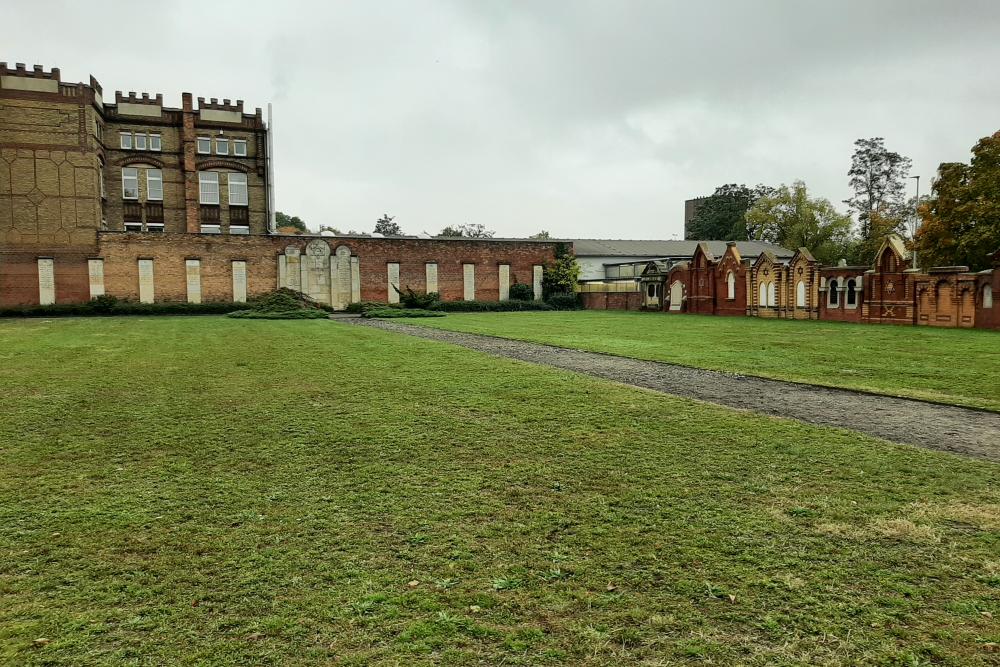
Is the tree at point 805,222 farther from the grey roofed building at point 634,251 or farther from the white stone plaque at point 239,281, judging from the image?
the white stone plaque at point 239,281

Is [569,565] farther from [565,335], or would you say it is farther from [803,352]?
[565,335]

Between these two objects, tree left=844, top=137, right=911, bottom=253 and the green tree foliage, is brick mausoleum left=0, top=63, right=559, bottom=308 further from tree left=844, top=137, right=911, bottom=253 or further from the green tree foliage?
tree left=844, top=137, right=911, bottom=253

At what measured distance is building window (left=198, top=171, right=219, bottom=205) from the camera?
156 ft

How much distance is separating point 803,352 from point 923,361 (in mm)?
2536

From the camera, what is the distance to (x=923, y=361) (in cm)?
1327

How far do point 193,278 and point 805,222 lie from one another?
51.0m

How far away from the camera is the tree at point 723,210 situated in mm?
76750

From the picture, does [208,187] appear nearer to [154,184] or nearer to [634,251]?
[154,184]

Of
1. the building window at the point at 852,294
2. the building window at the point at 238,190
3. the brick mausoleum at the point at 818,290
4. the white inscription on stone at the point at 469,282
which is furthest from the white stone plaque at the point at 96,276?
the building window at the point at 852,294

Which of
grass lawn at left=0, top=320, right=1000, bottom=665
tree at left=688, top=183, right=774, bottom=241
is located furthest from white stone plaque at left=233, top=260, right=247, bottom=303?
tree at left=688, top=183, right=774, bottom=241

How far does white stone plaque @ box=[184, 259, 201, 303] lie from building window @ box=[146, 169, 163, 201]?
8.93 metres

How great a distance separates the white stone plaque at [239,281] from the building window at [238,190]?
8.36 metres

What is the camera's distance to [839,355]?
1462cm

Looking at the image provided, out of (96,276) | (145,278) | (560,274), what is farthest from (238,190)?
(560,274)
